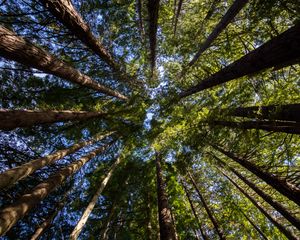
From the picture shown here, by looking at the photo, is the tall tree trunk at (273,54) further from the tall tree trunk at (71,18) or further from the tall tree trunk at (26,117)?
the tall tree trunk at (26,117)

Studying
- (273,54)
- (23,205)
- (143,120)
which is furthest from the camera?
(143,120)

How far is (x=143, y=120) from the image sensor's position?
11.7m

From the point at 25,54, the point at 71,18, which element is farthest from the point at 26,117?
the point at 71,18

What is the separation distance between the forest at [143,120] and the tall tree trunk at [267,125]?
39mm

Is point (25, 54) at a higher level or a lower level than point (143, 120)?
lower

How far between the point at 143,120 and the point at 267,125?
21.6ft

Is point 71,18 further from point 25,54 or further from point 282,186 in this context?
point 282,186

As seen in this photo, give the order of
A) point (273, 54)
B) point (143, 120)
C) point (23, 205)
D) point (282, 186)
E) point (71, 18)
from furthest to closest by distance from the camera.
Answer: point (143, 120) → point (71, 18) → point (282, 186) → point (23, 205) → point (273, 54)

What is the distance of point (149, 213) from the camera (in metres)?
8.35

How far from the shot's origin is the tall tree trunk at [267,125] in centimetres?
499

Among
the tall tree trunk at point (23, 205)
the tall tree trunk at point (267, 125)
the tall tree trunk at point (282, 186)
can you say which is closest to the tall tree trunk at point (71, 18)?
the tall tree trunk at point (23, 205)

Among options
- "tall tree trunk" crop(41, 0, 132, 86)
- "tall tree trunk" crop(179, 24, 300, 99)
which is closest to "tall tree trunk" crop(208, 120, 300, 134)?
"tall tree trunk" crop(179, 24, 300, 99)

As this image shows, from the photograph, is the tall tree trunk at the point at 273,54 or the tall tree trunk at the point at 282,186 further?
the tall tree trunk at the point at 282,186

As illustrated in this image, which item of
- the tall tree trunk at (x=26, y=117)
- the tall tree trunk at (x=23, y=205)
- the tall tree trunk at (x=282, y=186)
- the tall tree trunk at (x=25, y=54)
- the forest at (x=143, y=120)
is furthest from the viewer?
the forest at (x=143, y=120)
